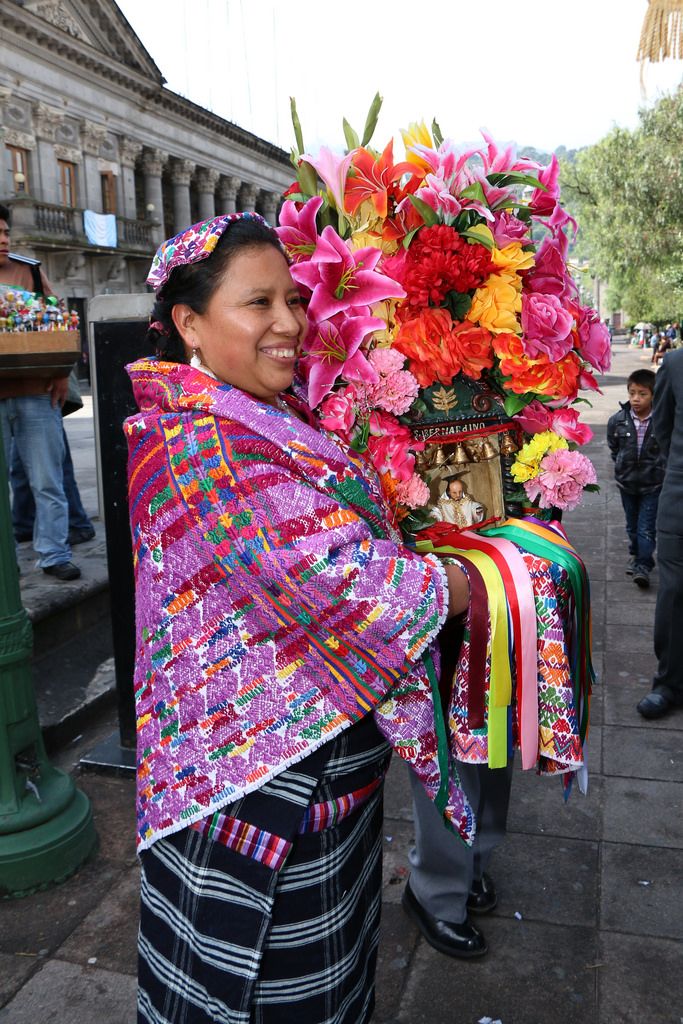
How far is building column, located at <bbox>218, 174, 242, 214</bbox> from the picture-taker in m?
48.2

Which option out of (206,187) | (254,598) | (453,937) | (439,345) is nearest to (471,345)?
(439,345)

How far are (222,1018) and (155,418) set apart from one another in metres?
1.08

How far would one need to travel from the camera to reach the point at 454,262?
5.49ft

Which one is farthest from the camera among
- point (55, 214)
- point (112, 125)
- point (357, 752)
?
point (112, 125)

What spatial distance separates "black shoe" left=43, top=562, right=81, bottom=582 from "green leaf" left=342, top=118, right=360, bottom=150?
361 cm

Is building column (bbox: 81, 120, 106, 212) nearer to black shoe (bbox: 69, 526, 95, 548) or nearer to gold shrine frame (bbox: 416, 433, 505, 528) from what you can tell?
black shoe (bbox: 69, 526, 95, 548)

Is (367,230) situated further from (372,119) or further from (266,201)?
(266,201)

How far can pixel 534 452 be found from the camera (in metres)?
1.83

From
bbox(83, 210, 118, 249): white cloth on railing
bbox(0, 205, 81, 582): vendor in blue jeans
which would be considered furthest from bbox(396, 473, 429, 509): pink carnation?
bbox(83, 210, 118, 249): white cloth on railing

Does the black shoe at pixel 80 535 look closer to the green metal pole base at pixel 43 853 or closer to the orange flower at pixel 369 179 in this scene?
the green metal pole base at pixel 43 853

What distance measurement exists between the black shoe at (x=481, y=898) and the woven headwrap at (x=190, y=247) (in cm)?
216

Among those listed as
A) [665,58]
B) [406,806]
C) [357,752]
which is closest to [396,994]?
[406,806]

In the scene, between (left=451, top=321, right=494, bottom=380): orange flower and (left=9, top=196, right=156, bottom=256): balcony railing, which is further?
(left=9, top=196, right=156, bottom=256): balcony railing

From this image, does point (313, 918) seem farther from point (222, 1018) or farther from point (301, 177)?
point (301, 177)
